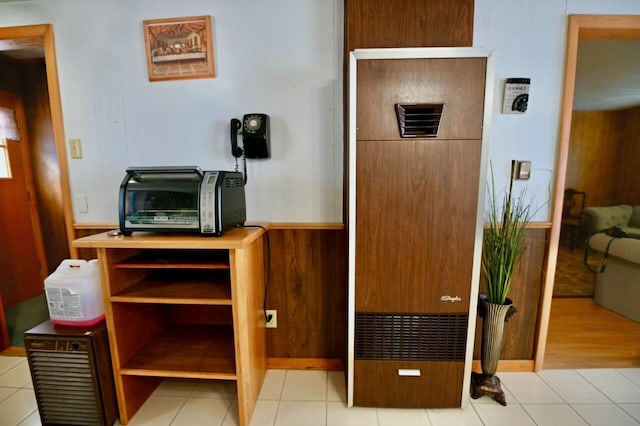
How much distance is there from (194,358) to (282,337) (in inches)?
21.5

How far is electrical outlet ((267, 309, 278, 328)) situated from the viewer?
1.72 meters

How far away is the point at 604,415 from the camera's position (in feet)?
4.58

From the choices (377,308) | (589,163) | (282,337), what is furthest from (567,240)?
(282,337)

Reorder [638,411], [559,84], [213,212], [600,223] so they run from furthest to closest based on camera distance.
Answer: [600,223]
[559,84]
[638,411]
[213,212]

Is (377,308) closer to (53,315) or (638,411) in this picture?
(638,411)

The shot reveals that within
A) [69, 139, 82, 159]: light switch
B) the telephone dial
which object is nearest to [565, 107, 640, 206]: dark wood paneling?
the telephone dial

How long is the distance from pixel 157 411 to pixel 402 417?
1.31 metres

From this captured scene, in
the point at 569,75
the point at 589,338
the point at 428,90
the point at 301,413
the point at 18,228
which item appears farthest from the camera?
the point at 18,228

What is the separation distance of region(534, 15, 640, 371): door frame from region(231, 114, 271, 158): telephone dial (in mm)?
1721

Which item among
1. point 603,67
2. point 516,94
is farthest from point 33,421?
point 603,67

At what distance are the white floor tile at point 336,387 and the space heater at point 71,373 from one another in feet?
3.69

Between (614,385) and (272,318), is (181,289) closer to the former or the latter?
(272,318)

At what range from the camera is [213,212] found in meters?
Answer: 1.17

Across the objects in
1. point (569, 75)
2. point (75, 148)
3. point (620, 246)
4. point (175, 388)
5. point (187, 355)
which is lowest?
point (175, 388)
